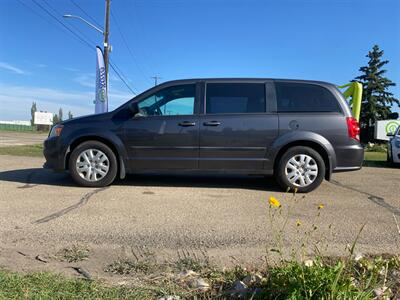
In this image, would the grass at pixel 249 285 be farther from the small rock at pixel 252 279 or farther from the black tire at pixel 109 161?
the black tire at pixel 109 161

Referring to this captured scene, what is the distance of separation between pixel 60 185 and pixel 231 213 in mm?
3284

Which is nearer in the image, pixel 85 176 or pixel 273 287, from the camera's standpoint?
pixel 273 287

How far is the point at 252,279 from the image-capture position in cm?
279

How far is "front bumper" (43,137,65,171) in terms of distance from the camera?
676 centimetres

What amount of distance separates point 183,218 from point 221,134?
213cm

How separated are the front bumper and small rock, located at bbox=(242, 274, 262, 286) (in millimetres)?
4720

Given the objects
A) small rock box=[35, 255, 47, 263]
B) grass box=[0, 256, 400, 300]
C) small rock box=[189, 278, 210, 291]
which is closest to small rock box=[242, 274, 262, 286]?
grass box=[0, 256, 400, 300]

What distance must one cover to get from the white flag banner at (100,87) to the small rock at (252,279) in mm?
14274

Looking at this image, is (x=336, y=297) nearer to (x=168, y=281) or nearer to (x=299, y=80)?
(x=168, y=281)

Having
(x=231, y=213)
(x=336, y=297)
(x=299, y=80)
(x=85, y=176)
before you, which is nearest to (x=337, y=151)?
(x=299, y=80)

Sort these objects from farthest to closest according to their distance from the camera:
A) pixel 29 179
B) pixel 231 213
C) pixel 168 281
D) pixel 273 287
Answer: pixel 29 179 < pixel 231 213 < pixel 168 281 < pixel 273 287

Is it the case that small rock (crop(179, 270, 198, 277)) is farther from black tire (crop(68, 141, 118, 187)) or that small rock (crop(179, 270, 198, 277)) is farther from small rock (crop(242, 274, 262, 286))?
black tire (crop(68, 141, 118, 187))

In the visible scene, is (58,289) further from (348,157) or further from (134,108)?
(348,157)

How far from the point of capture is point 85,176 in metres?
6.74
